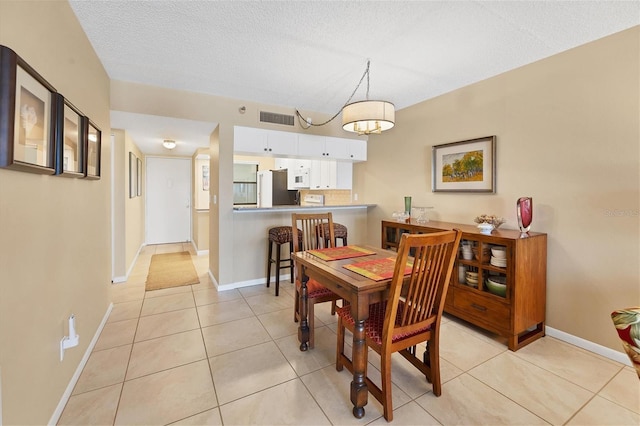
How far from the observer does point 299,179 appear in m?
5.33

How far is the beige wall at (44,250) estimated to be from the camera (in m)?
1.14

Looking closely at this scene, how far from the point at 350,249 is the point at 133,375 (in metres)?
1.83

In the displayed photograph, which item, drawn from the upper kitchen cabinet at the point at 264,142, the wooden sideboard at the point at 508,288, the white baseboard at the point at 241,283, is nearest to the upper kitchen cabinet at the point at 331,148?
the upper kitchen cabinet at the point at 264,142

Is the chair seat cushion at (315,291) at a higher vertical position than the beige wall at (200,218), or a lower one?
lower

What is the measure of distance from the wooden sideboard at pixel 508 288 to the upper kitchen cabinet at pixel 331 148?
87.0 inches

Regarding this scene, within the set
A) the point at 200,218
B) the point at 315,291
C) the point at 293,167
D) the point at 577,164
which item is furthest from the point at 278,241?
the point at 577,164

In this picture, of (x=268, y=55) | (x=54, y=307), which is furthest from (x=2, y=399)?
(x=268, y=55)

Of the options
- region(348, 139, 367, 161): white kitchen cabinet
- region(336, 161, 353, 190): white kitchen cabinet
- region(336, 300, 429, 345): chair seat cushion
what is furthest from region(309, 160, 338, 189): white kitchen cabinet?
region(336, 300, 429, 345): chair seat cushion

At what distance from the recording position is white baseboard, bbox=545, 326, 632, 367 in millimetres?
2123

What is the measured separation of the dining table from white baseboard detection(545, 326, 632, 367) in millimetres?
1617

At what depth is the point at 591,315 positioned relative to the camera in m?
2.28

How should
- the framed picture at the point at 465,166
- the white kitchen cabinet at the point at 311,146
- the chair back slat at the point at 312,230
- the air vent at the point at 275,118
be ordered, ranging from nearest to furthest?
the chair back slat at the point at 312,230 < the framed picture at the point at 465,166 < the air vent at the point at 275,118 < the white kitchen cabinet at the point at 311,146

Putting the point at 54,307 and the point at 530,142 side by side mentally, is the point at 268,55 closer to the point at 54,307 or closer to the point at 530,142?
the point at 54,307

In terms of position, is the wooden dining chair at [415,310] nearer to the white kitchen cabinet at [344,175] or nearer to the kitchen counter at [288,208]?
the kitchen counter at [288,208]
